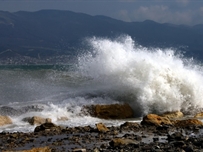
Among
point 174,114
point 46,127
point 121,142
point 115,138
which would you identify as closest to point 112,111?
point 174,114

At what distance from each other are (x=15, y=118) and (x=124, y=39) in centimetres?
1037

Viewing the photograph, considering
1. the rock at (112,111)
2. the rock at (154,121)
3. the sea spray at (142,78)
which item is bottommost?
the rock at (154,121)

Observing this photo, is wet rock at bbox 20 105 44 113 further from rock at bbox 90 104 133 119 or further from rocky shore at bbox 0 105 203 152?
rocky shore at bbox 0 105 203 152

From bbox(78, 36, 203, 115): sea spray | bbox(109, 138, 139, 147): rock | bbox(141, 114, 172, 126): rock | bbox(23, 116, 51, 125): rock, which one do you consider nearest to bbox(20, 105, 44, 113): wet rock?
bbox(23, 116, 51, 125): rock

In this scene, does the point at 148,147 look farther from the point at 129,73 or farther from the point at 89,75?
the point at 89,75

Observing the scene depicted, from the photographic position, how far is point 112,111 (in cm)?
1786

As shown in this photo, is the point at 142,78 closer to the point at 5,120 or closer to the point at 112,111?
the point at 112,111

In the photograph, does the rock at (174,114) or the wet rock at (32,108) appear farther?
the rock at (174,114)

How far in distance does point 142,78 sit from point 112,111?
3362 mm

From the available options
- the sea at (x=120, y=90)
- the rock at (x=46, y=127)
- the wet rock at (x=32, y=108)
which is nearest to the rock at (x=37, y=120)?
the sea at (x=120, y=90)

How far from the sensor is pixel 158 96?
19594 millimetres

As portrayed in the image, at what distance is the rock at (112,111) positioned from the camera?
695 inches

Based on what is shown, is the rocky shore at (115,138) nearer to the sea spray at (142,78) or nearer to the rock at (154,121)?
the rock at (154,121)

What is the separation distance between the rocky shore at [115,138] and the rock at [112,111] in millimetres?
2884
